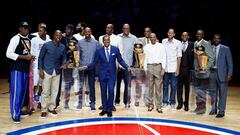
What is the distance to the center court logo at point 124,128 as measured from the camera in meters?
4.76

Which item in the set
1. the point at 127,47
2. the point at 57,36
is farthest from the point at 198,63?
the point at 57,36

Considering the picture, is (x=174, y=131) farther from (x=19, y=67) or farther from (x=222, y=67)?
(x=19, y=67)

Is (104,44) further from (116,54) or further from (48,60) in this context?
(48,60)

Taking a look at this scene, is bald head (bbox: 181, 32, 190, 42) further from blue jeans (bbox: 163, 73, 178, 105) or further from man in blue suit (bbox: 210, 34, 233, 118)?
blue jeans (bbox: 163, 73, 178, 105)

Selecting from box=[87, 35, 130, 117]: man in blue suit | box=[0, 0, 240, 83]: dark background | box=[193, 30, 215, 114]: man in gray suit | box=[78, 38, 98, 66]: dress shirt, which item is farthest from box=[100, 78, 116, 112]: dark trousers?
box=[0, 0, 240, 83]: dark background

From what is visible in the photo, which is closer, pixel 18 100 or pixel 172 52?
pixel 18 100

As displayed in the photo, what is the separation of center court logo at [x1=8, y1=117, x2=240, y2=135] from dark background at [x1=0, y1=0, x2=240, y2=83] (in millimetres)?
4616

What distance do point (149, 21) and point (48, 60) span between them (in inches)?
187

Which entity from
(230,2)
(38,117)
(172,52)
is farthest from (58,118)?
(230,2)

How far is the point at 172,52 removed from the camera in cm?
593

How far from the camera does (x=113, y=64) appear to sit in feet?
18.5

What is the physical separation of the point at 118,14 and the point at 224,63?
472cm

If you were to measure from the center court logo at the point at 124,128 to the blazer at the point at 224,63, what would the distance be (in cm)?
94

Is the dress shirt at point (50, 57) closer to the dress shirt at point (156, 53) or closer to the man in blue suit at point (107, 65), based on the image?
the man in blue suit at point (107, 65)
